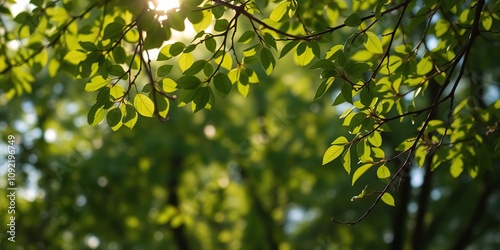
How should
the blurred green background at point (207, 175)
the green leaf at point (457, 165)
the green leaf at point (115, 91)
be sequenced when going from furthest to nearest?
the blurred green background at point (207, 175)
the green leaf at point (457, 165)
the green leaf at point (115, 91)

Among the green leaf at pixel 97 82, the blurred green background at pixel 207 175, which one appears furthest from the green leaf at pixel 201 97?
the blurred green background at pixel 207 175

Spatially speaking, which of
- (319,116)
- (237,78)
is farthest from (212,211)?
(237,78)

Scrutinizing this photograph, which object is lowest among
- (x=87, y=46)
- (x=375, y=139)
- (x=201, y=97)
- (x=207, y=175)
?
(x=375, y=139)

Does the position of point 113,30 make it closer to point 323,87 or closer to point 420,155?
point 323,87

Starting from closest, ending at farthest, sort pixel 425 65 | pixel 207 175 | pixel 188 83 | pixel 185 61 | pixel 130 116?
pixel 188 83 → pixel 130 116 → pixel 185 61 → pixel 425 65 → pixel 207 175

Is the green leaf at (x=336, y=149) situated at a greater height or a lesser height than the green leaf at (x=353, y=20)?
lesser

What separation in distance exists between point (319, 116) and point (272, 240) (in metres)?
2.59

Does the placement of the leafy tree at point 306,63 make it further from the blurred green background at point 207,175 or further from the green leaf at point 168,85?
the blurred green background at point 207,175

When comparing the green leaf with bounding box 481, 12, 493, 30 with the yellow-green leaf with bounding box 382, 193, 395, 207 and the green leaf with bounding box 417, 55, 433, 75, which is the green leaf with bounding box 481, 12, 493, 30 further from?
the yellow-green leaf with bounding box 382, 193, 395, 207

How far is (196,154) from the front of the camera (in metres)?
10.5

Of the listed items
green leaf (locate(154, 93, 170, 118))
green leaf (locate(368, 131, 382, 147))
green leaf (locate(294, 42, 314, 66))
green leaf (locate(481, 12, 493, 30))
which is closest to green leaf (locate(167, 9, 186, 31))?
green leaf (locate(154, 93, 170, 118))

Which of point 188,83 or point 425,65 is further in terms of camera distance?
point 425,65

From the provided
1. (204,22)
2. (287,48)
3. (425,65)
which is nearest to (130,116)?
(204,22)

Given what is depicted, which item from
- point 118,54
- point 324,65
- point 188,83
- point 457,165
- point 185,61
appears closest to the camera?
point 324,65
